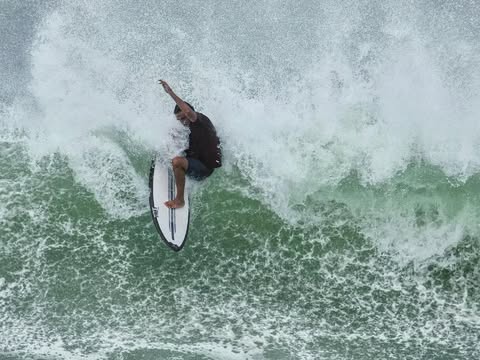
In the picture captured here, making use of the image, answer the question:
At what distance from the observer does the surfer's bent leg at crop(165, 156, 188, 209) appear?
8.73 meters

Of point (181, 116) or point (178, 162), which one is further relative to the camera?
point (181, 116)

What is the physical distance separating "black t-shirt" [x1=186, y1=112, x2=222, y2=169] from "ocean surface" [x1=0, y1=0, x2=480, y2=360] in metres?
0.51

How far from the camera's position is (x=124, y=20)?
1118 centimetres

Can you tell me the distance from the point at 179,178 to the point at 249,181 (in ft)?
4.36


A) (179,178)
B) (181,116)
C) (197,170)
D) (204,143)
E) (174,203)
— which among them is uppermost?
(181,116)

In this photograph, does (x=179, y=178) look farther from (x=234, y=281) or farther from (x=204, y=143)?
(x=234, y=281)

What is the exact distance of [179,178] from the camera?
29.0 ft

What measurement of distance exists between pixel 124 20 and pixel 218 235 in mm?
4367


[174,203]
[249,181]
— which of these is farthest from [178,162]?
[249,181]

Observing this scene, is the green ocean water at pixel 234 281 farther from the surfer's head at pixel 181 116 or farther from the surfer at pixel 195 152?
the surfer's head at pixel 181 116

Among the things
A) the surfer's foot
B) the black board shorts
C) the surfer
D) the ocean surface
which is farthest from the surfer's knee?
the ocean surface

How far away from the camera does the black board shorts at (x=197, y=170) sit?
9117mm

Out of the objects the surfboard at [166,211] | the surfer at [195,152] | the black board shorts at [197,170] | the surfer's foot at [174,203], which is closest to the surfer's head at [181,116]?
the surfer at [195,152]

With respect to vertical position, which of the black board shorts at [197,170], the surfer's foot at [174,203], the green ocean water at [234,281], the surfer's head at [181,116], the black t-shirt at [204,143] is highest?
the surfer's head at [181,116]
